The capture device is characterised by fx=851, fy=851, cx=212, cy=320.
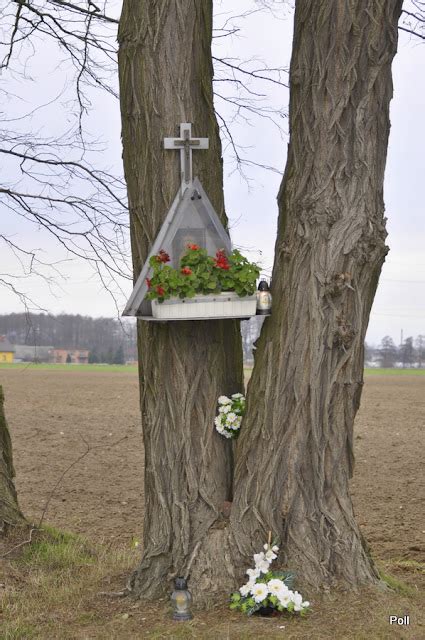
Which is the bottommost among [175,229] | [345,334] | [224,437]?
[224,437]

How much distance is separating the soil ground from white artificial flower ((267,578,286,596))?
0.61ft

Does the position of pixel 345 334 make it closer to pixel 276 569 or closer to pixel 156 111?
pixel 276 569

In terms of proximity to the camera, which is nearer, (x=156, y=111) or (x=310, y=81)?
(x=310, y=81)

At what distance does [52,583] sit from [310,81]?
375cm

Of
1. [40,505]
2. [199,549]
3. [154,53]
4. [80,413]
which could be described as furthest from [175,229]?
[80,413]

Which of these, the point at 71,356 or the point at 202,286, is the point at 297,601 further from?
the point at 71,356

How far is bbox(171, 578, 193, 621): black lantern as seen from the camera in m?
4.96

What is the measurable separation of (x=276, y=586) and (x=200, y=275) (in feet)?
6.05

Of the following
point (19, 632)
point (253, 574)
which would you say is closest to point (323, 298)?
point (253, 574)

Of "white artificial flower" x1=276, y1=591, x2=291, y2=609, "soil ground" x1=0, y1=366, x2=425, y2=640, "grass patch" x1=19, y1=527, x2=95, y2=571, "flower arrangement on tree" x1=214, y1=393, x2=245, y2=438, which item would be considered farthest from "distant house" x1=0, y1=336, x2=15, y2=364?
"white artificial flower" x1=276, y1=591, x2=291, y2=609

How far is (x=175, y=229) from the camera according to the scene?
206 inches

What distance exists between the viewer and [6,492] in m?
7.09

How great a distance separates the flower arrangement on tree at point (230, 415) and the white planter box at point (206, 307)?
59cm

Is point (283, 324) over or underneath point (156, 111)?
underneath
